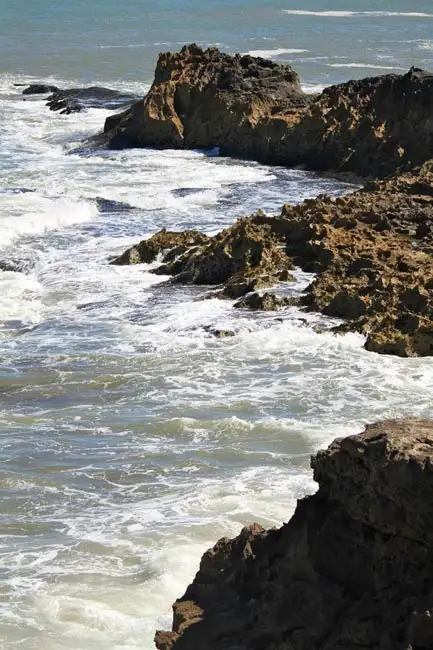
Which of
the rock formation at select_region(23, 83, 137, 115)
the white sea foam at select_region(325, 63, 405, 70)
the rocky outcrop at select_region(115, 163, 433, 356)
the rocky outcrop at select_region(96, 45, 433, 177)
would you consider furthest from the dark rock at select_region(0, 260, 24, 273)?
the white sea foam at select_region(325, 63, 405, 70)

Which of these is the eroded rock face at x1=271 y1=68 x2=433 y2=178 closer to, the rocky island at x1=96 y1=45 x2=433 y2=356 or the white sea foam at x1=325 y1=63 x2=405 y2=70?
the rocky island at x1=96 y1=45 x2=433 y2=356

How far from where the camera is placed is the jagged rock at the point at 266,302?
52.0 feet

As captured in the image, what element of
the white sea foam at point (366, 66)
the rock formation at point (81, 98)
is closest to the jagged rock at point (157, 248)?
the rock formation at point (81, 98)

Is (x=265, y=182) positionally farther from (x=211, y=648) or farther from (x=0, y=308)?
(x=211, y=648)

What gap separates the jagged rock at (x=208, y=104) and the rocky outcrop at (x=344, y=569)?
74.4ft

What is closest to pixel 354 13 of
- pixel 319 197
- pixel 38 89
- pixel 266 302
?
pixel 38 89

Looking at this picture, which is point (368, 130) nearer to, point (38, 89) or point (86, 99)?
point (86, 99)

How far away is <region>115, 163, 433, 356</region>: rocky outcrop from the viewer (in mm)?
14688

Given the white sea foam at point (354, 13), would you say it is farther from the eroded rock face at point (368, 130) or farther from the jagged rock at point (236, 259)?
the jagged rock at point (236, 259)

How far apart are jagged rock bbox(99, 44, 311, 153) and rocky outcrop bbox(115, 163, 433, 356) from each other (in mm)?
9357

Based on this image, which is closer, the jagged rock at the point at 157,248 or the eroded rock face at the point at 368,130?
the jagged rock at the point at 157,248

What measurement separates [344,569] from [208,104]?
24.3 meters

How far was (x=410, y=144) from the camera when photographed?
26.1 metres

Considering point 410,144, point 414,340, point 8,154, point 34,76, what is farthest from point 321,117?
point 34,76
